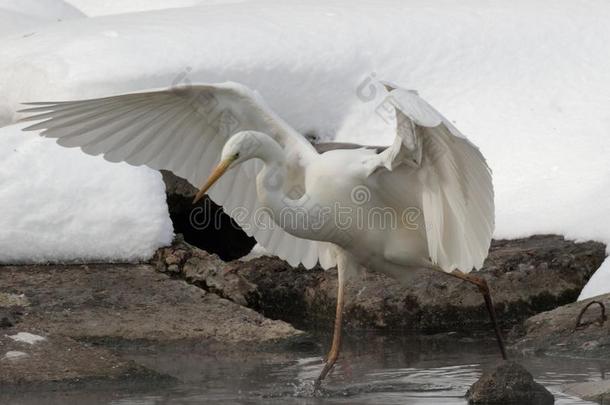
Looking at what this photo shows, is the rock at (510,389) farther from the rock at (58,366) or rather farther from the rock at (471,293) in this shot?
the rock at (471,293)

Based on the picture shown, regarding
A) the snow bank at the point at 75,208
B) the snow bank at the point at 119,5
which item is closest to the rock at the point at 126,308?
the snow bank at the point at 75,208

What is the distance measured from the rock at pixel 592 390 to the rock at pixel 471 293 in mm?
1928

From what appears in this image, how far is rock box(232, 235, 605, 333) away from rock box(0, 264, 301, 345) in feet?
1.91

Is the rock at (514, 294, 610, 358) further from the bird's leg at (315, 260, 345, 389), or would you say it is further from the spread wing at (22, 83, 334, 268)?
the spread wing at (22, 83, 334, 268)

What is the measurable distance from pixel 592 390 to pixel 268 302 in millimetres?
3196

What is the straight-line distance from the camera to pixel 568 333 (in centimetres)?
725

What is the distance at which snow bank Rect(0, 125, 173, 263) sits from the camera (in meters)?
8.61

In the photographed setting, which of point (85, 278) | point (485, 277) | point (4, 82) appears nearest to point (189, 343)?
point (85, 278)

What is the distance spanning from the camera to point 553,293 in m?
8.23

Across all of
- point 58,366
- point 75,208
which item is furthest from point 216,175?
point 75,208

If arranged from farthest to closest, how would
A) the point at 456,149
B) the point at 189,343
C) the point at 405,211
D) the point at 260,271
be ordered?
1. the point at 260,271
2. the point at 189,343
3. the point at 405,211
4. the point at 456,149

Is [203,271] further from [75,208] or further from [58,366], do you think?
[58,366]

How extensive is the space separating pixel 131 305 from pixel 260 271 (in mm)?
1203

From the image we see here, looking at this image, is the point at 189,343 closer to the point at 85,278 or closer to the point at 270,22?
the point at 85,278
